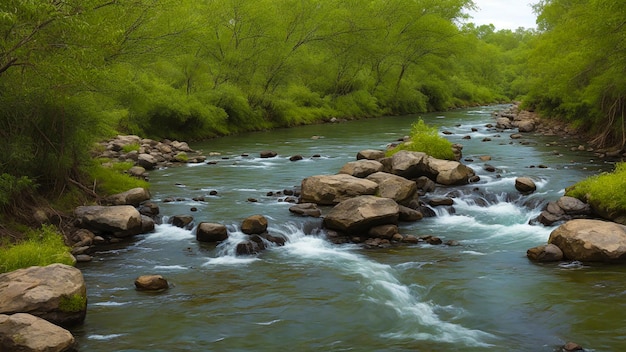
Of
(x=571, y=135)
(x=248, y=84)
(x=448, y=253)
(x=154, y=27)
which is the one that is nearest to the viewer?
(x=448, y=253)

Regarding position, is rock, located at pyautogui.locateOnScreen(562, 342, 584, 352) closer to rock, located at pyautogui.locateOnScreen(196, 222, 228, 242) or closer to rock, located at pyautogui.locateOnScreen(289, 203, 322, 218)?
Answer: rock, located at pyautogui.locateOnScreen(196, 222, 228, 242)

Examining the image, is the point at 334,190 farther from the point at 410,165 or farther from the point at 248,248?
the point at 248,248

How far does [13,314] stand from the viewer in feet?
26.2

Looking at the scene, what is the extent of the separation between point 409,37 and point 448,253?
45.2 meters

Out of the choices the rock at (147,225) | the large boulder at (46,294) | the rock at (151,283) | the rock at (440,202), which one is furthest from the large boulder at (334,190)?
the large boulder at (46,294)

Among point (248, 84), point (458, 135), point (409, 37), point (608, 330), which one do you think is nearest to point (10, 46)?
point (608, 330)

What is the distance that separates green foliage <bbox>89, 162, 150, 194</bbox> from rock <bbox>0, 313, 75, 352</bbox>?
29.6 feet

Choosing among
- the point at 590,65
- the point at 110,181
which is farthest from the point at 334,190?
the point at 590,65

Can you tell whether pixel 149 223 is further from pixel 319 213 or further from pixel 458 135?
pixel 458 135

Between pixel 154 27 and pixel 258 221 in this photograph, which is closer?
pixel 258 221

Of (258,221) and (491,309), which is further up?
(258,221)

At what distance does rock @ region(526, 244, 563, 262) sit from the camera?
38.5 feet

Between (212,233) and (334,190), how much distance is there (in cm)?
431

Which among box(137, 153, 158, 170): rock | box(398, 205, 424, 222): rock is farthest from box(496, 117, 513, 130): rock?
box(398, 205, 424, 222): rock
